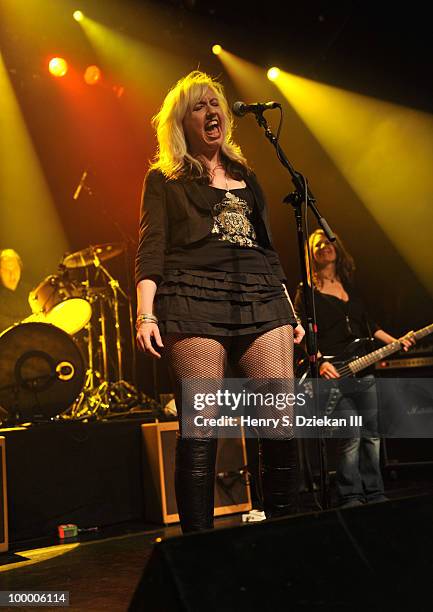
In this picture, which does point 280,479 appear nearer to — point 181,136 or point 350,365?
point 181,136

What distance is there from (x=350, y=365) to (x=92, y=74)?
390cm

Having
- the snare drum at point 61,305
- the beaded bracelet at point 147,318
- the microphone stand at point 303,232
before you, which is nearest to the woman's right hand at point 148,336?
the beaded bracelet at point 147,318

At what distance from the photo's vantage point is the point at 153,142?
658 cm

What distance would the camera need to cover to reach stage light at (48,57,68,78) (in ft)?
20.0

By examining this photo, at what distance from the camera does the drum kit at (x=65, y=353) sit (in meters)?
4.19

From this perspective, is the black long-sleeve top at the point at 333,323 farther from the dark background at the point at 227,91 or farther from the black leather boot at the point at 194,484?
the black leather boot at the point at 194,484

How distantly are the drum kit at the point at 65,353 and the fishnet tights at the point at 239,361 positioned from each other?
2.47 metres

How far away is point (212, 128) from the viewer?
216 centimetres

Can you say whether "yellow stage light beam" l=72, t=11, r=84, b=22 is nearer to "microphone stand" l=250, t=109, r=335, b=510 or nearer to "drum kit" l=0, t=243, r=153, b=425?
"drum kit" l=0, t=243, r=153, b=425

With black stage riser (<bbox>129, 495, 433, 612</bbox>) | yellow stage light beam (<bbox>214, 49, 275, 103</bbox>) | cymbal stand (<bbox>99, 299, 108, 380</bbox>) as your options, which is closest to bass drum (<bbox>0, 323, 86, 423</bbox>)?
cymbal stand (<bbox>99, 299, 108, 380</bbox>)

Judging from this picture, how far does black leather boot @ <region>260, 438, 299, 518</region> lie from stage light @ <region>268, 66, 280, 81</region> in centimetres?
486

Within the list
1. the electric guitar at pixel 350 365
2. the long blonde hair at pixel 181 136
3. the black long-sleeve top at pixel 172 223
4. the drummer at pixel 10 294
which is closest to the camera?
the black long-sleeve top at pixel 172 223

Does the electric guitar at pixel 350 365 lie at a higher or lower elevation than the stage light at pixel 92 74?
lower

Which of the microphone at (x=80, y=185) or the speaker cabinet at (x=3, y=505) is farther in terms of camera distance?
the microphone at (x=80, y=185)
